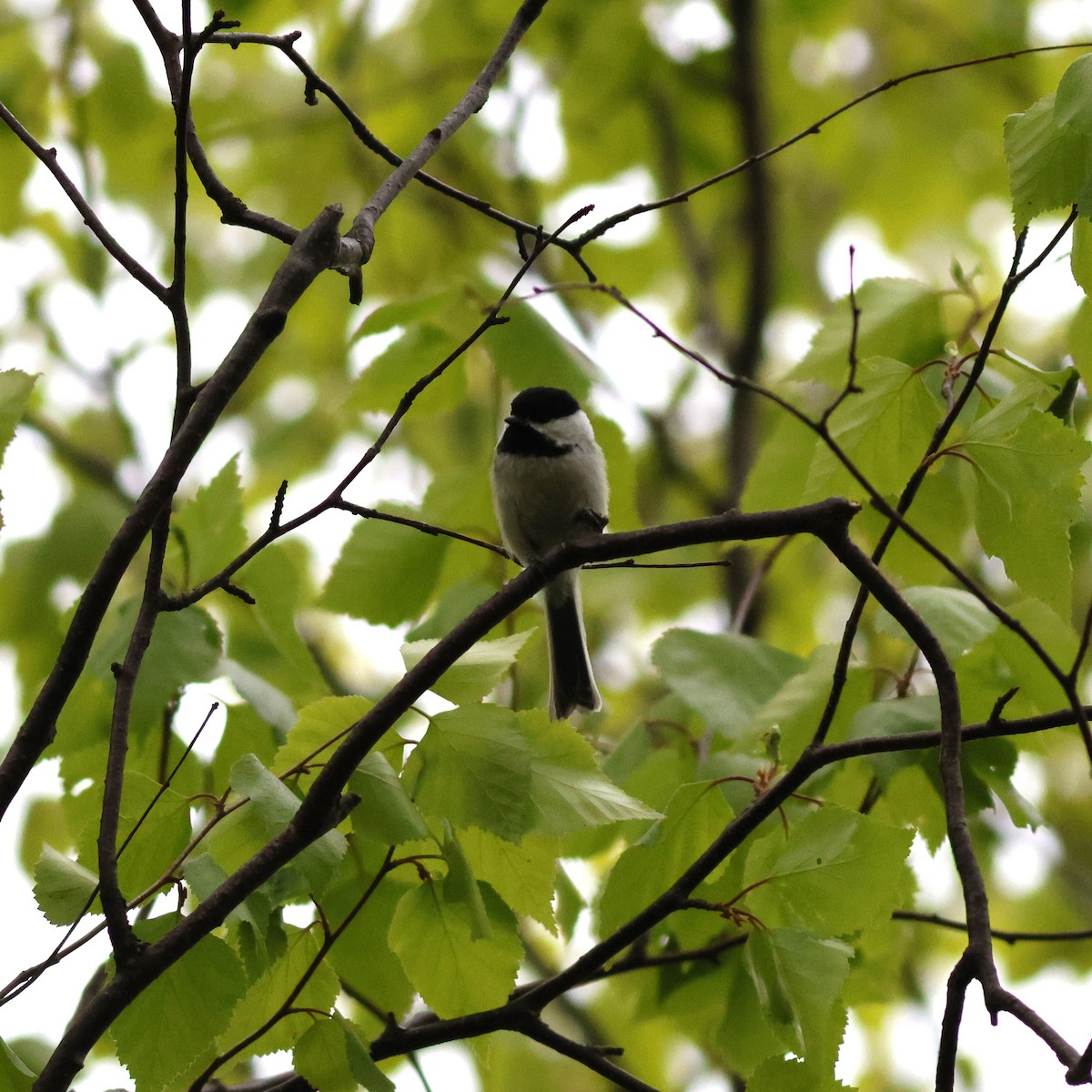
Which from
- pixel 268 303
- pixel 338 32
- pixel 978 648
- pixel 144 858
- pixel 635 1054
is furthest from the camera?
pixel 338 32

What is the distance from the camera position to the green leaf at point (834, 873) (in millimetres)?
1733

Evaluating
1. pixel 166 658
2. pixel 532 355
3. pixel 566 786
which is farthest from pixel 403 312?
pixel 566 786

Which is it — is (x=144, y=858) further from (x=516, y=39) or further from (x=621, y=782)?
(x=516, y=39)

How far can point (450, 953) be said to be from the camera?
185 cm

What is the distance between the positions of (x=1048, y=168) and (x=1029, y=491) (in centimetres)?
46

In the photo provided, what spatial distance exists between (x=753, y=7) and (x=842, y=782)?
401 cm

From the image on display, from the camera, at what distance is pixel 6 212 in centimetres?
450

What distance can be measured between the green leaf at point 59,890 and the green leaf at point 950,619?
1.26m

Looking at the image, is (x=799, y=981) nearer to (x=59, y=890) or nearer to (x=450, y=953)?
(x=450, y=953)

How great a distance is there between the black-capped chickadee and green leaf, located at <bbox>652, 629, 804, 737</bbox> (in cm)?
115

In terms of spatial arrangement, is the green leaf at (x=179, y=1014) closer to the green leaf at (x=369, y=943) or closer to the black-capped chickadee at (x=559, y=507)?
the green leaf at (x=369, y=943)

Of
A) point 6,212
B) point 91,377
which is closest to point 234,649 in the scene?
point 6,212

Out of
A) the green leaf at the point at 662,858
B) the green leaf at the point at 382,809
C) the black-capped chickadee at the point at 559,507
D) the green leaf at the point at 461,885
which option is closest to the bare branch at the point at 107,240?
the green leaf at the point at 382,809

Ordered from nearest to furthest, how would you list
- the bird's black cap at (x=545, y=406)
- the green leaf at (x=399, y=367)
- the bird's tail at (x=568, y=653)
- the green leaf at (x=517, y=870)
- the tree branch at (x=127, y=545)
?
the tree branch at (x=127, y=545) < the green leaf at (x=517, y=870) < the green leaf at (x=399, y=367) < the bird's tail at (x=568, y=653) < the bird's black cap at (x=545, y=406)
